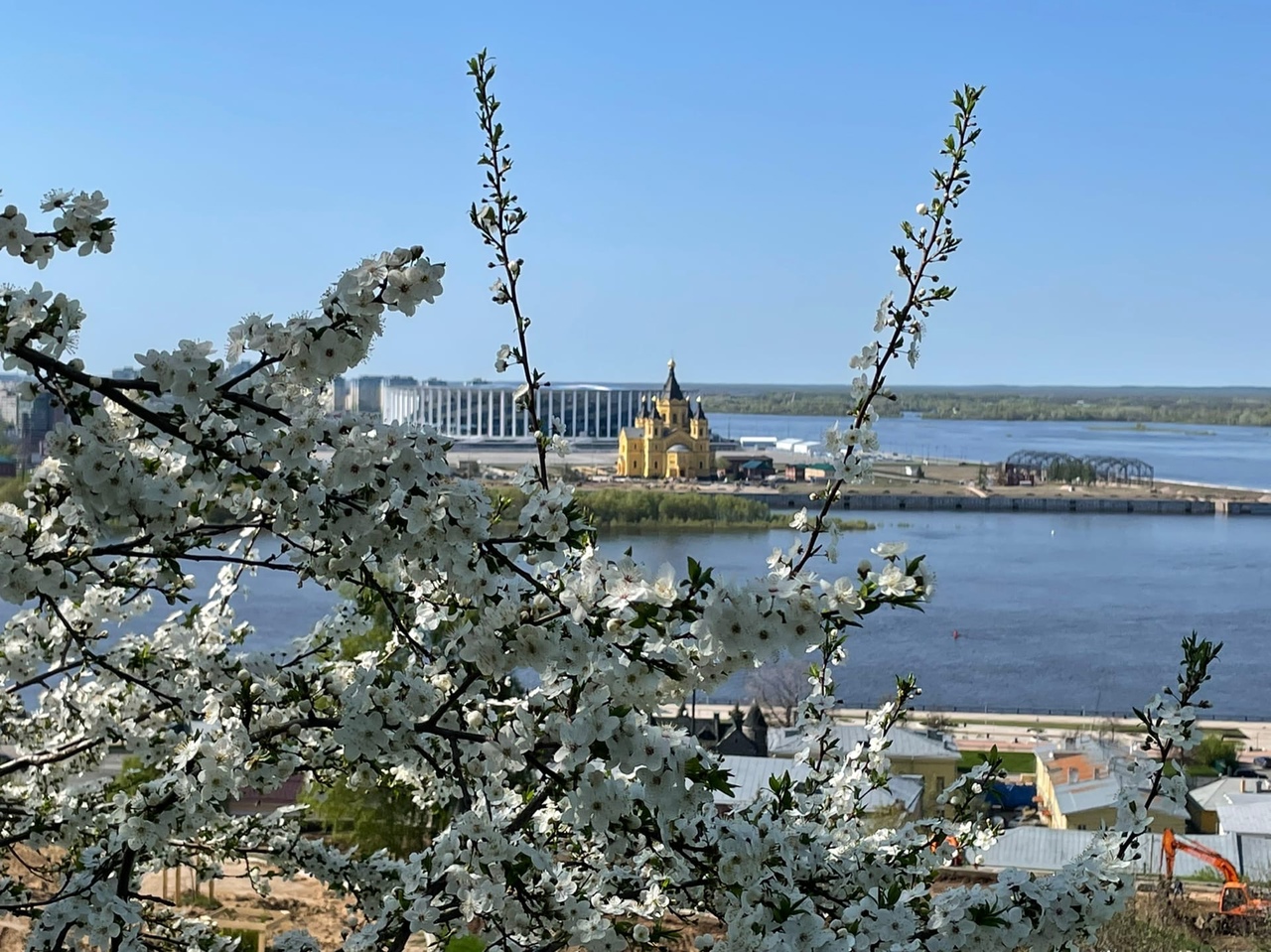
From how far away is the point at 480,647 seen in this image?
1.42 m

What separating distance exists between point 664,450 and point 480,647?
45.6 metres

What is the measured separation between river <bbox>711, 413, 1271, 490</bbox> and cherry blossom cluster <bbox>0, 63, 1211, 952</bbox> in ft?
154

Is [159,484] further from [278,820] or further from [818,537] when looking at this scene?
[278,820]

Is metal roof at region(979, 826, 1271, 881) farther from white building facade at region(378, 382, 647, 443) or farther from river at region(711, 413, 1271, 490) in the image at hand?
white building facade at region(378, 382, 647, 443)

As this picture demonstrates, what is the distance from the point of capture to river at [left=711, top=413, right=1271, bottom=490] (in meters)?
60.0

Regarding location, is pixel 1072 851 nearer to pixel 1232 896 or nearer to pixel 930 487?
pixel 1232 896

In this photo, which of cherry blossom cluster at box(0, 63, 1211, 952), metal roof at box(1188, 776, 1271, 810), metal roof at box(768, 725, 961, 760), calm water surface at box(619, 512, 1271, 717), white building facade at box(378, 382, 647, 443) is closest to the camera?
cherry blossom cluster at box(0, 63, 1211, 952)

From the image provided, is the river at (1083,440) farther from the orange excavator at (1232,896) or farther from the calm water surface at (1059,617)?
the orange excavator at (1232,896)

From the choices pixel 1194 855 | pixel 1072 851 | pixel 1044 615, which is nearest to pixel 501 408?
pixel 1044 615

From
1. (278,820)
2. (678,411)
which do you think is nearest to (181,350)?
(278,820)

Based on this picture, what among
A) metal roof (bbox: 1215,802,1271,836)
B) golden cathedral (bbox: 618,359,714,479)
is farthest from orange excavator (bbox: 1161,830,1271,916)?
golden cathedral (bbox: 618,359,714,479)

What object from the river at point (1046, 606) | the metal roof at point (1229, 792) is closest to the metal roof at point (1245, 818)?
the metal roof at point (1229, 792)

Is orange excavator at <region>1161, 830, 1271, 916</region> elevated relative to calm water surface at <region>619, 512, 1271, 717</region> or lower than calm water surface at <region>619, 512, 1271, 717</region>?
elevated

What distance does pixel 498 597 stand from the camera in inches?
55.2
